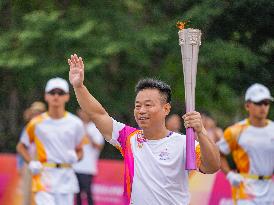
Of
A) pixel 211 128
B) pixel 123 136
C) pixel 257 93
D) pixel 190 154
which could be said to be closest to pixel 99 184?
pixel 211 128

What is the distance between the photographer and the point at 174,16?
9773mm


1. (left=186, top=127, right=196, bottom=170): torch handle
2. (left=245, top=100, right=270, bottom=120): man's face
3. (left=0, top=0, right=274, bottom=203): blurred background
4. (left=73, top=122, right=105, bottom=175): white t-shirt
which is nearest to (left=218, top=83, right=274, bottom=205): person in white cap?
(left=245, top=100, right=270, bottom=120): man's face

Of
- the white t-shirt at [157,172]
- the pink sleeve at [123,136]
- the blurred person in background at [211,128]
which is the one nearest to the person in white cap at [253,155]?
the blurred person in background at [211,128]

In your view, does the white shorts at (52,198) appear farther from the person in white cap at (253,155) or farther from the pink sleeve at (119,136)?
the pink sleeve at (119,136)

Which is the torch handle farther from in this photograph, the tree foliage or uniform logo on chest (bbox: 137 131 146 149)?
the tree foliage

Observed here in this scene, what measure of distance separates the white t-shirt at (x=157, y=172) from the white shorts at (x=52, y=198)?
4.73 meters

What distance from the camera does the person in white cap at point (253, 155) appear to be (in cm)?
984

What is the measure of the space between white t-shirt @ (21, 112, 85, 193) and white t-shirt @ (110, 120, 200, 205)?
4.83 meters

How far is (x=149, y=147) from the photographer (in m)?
6.13

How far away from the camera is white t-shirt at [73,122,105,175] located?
1257 centimetres

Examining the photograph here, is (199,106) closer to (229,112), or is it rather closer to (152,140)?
(229,112)

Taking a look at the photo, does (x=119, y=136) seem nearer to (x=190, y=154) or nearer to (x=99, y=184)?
(x=190, y=154)

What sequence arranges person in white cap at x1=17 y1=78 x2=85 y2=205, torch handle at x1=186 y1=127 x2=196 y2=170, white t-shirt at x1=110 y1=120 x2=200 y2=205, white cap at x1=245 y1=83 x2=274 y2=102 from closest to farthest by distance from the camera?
torch handle at x1=186 y1=127 x2=196 y2=170, white t-shirt at x1=110 y1=120 x2=200 y2=205, white cap at x1=245 y1=83 x2=274 y2=102, person in white cap at x1=17 y1=78 x2=85 y2=205

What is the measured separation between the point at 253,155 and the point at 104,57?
164 inches
